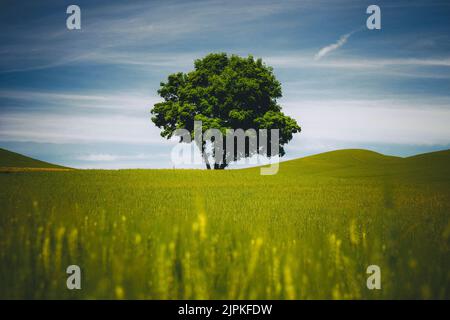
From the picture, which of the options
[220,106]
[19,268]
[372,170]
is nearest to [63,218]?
[19,268]

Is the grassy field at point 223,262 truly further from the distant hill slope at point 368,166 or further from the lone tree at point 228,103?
the lone tree at point 228,103

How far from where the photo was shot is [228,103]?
41125 mm

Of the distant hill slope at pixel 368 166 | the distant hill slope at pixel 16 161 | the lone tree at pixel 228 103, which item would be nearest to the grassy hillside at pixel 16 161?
the distant hill slope at pixel 16 161

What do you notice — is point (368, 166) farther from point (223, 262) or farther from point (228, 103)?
point (223, 262)

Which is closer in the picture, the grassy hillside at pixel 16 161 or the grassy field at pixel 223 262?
the grassy field at pixel 223 262

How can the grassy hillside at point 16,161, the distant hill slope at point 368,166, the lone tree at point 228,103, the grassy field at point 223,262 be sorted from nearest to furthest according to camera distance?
1. the grassy field at point 223,262
2. the distant hill slope at point 368,166
3. the lone tree at point 228,103
4. the grassy hillside at point 16,161

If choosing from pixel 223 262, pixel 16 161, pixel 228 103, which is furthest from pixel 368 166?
pixel 16 161

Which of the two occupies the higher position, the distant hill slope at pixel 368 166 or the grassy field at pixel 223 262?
the distant hill slope at pixel 368 166

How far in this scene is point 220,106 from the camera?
135 feet

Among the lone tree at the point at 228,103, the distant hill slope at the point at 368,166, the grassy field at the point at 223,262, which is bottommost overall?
the grassy field at the point at 223,262

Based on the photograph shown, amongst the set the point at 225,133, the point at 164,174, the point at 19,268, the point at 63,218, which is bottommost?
the point at 19,268

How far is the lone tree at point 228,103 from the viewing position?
40375mm

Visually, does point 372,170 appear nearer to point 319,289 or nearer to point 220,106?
point 220,106
